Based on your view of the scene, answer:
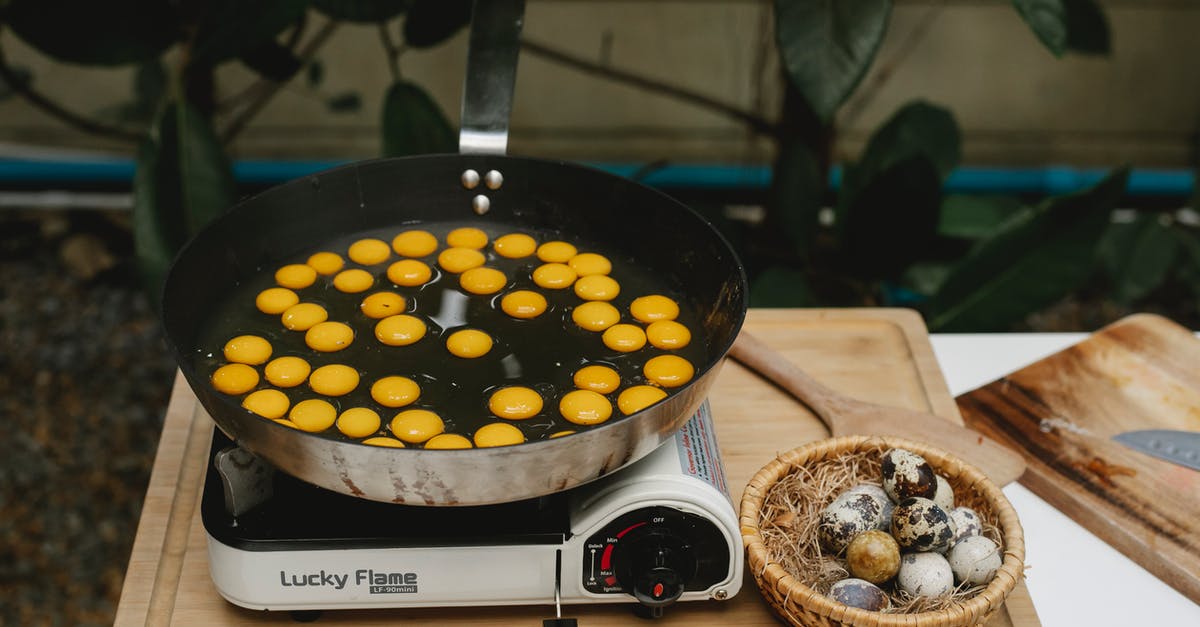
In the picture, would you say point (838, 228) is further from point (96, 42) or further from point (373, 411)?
point (96, 42)

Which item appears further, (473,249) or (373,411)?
(473,249)

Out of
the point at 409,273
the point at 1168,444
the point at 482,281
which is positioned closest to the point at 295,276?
the point at 409,273

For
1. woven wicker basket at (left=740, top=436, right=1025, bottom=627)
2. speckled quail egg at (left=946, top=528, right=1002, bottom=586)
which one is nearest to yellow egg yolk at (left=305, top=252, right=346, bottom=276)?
woven wicker basket at (left=740, top=436, right=1025, bottom=627)

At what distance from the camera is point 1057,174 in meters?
3.39

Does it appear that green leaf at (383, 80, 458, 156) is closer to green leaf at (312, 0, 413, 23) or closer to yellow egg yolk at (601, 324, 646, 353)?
green leaf at (312, 0, 413, 23)

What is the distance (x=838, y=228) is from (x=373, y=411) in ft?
4.09

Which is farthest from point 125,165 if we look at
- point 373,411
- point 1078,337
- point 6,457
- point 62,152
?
point 1078,337

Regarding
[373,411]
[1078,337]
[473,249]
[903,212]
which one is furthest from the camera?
[903,212]

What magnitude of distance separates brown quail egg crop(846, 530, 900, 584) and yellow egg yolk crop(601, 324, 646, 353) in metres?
0.36

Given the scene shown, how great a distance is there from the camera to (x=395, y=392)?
4.18 feet

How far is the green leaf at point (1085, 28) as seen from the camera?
7.81 feet

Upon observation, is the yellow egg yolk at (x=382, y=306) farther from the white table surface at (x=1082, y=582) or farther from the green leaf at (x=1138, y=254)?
the green leaf at (x=1138, y=254)

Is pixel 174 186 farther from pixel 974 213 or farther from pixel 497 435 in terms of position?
pixel 974 213

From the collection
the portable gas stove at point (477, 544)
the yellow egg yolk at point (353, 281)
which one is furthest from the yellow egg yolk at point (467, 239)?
the portable gas stove at point (477, 544)
